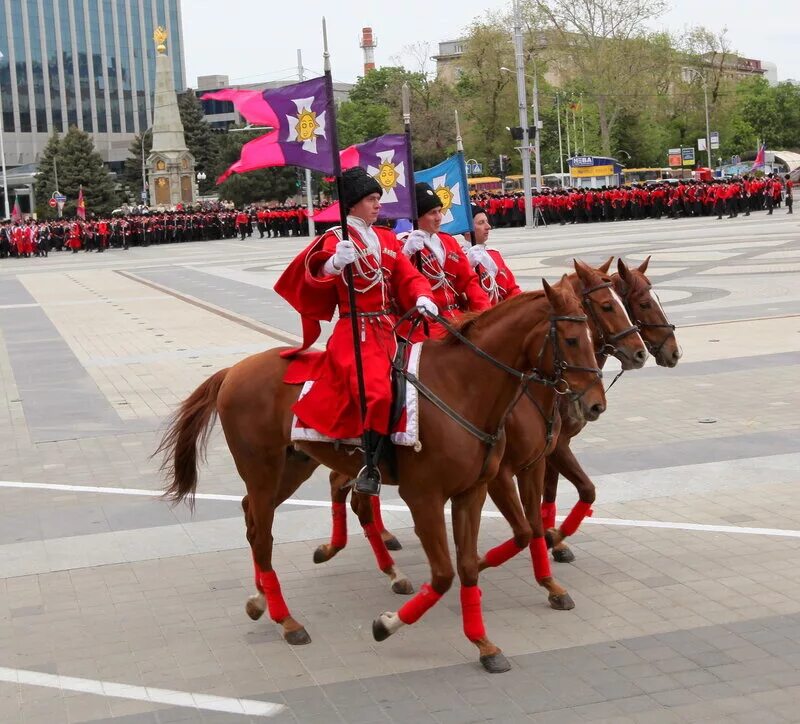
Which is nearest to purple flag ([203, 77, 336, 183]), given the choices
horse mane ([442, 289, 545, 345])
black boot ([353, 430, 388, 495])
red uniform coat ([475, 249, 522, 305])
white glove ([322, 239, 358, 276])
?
white glove ([322, 239, 358, 276])

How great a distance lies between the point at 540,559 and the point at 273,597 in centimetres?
156

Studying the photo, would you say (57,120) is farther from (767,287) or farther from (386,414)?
(386,414)

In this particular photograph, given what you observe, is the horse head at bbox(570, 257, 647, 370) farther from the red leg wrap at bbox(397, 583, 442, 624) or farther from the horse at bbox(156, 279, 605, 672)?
the red leg wrap at bbox(397, 583, 442, 624)

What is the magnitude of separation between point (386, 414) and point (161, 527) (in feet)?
11.3

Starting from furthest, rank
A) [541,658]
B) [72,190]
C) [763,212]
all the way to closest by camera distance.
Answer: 1. [72,190]
2. [763,212]
3. [541,658]

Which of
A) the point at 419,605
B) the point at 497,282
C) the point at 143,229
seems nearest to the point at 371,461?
the point at 419,605

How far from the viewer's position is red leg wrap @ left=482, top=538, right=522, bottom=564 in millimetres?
7211

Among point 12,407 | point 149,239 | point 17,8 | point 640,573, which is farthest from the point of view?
point 17,8

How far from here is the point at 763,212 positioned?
52656 mm

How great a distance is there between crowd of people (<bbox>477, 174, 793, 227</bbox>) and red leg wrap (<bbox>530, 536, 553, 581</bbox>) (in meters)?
45.2

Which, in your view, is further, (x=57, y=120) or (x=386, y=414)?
(x=57, y=120)

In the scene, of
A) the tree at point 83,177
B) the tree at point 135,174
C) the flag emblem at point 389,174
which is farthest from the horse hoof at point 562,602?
the tree at point 135,174

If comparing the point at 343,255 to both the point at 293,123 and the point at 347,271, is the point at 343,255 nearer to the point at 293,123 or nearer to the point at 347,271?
the point at 347,271

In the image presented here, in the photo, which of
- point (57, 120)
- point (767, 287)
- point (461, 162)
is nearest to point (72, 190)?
point (57, 120)
